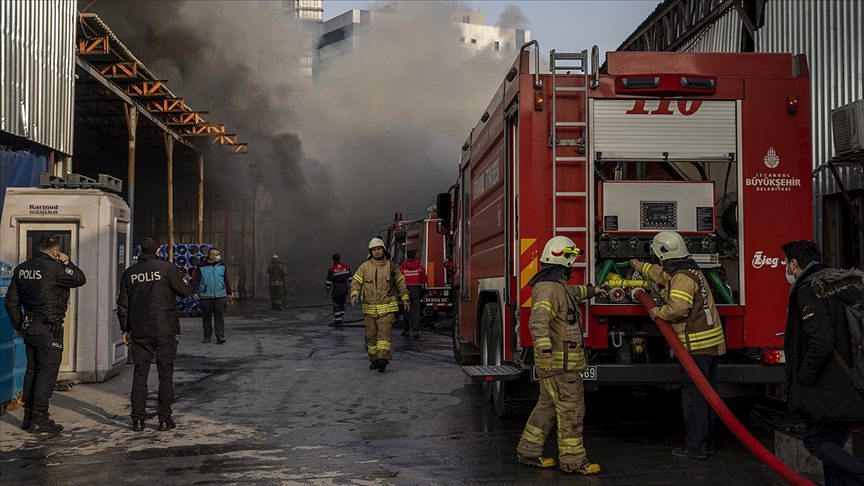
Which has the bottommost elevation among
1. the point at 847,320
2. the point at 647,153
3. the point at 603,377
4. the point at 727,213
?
the point at 603,377

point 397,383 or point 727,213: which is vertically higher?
point 727,213

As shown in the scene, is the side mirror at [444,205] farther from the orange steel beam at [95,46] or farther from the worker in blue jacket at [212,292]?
the orange steel beam at [95,46]

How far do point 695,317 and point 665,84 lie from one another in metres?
1.70

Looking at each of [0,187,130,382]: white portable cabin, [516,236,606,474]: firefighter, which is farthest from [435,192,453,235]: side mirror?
[516,236,606,474]: firefighter

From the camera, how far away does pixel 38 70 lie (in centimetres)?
1157

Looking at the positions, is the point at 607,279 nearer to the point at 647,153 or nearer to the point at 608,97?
the point at 647,153

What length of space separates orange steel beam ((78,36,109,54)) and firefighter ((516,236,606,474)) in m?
12.4

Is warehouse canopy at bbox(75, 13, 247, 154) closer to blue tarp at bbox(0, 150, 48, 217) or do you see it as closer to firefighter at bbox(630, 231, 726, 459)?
blue tarp at bbox(0, 150, 48, 217)

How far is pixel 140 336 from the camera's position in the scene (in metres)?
6.10

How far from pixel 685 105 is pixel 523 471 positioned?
9.49 feet

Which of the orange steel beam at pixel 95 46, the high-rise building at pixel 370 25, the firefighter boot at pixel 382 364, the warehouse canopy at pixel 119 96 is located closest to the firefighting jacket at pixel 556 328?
the firefighter boot at pixel 382 364

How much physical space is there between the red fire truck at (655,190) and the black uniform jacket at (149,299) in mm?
2493

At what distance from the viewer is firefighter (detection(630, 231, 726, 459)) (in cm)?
503

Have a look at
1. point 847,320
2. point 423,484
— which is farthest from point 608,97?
point 423,484
